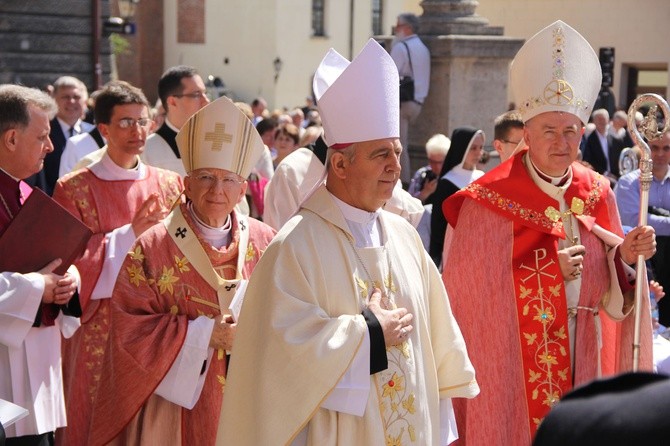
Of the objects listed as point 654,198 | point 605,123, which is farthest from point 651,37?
point 654,198

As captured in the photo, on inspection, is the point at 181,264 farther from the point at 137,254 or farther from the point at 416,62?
the point at 416,62

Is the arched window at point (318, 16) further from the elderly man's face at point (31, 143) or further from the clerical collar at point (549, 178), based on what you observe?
the elderly man's face at point (31, 143)

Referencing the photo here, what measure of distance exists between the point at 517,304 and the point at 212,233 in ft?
4.88

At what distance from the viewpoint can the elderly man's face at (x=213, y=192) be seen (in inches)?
185

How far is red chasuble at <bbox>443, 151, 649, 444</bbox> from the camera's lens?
5.31m

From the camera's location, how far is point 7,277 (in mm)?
4891

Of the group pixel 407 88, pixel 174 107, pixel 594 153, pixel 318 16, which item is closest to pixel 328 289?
pixel 174 107

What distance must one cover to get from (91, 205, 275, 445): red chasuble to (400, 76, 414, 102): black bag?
216 inches

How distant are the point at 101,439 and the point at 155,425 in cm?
22

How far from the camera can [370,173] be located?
388cm

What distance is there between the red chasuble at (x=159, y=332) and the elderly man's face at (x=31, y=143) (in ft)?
2.56

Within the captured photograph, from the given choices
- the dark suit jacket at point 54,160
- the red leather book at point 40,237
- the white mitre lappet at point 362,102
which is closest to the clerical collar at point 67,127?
the dark suit jacket at point 54,160

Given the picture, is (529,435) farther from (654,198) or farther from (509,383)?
(654,198)

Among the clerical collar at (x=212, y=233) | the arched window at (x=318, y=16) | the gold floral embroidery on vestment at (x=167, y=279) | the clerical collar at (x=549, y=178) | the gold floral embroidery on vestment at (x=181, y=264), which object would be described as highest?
the arched window at (x=318, y=16)
